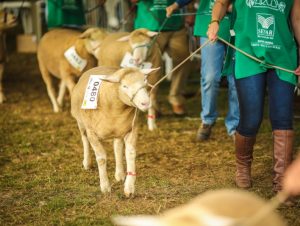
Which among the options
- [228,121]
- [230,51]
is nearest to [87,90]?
[230,51]

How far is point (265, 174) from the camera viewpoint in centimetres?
533

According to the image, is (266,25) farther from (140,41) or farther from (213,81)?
(140,41)

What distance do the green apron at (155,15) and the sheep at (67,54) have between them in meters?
0.67

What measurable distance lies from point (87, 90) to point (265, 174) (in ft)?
5.65

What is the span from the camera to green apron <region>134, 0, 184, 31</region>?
25.3 ft

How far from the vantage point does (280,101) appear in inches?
170

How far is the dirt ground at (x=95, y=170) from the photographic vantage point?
438cm

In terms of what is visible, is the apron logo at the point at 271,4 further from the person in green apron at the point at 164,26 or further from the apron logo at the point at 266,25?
the person in green apron at the point at 164,26

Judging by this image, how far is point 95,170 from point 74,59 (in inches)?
114

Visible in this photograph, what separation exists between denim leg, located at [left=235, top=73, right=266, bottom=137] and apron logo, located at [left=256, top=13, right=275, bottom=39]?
28cm

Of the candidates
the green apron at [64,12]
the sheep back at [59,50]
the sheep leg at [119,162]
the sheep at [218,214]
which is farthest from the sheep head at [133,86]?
the green apron at [64,12]

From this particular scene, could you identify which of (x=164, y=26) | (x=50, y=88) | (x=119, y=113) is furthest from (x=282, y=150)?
(x=50, y=88)

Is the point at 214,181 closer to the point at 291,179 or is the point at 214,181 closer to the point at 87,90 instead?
the point at 87,90

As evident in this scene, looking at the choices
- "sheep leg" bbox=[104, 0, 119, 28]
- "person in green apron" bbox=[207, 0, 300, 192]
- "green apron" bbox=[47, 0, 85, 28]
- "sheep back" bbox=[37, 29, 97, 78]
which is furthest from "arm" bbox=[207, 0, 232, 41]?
"sheep leg" bbox=[104, 0, 119, 28]
